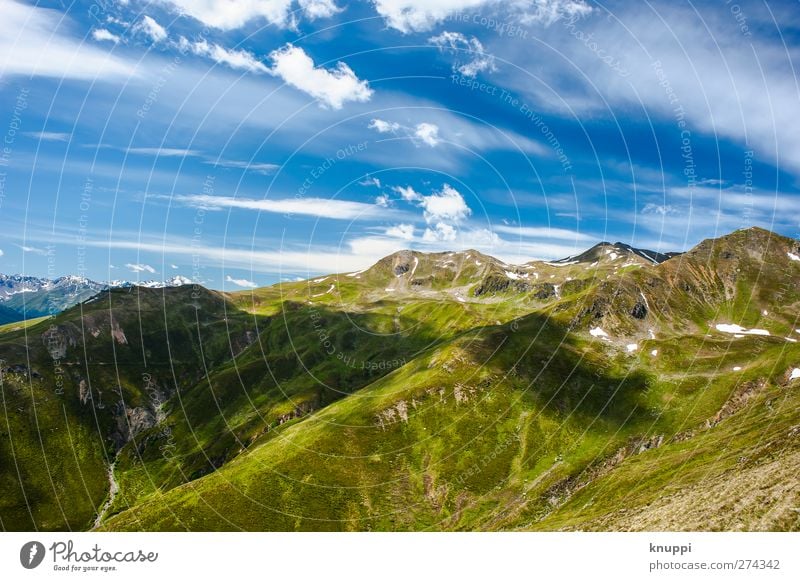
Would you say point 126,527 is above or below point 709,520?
below

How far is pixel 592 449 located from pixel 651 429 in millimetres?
24670

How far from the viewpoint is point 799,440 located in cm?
7388

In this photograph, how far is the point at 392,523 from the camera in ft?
514
